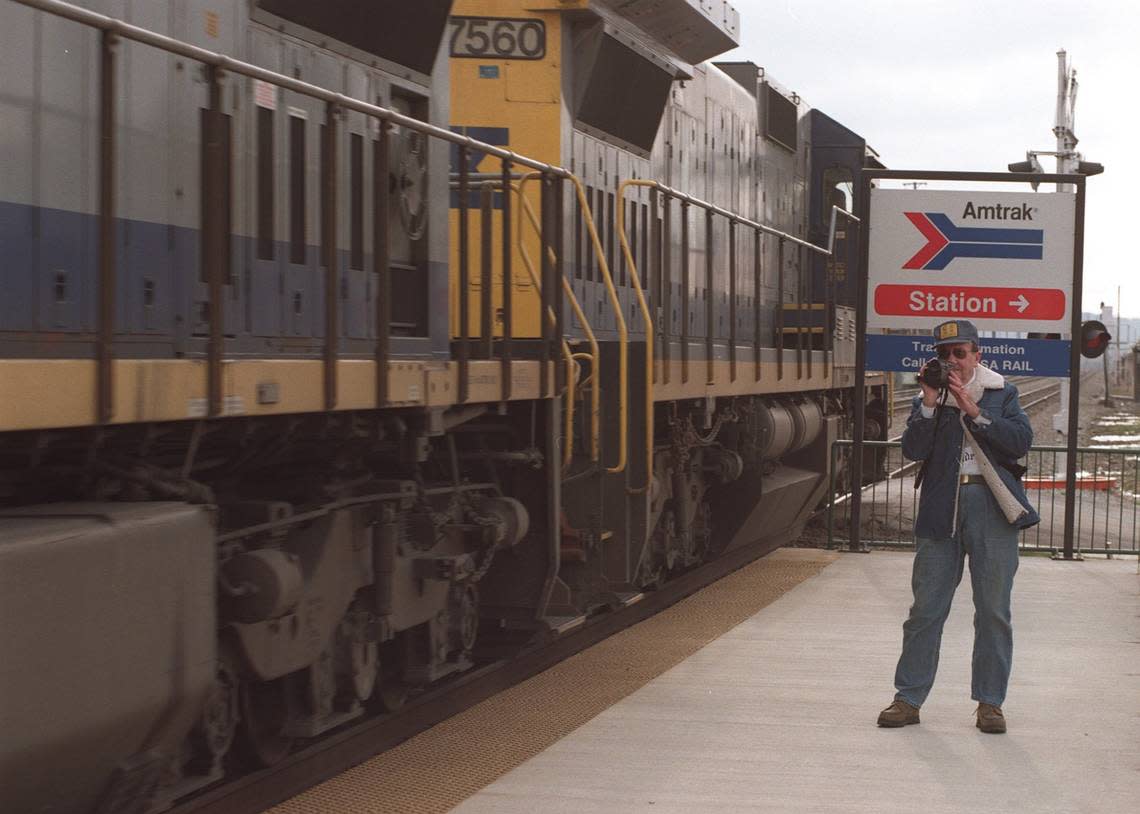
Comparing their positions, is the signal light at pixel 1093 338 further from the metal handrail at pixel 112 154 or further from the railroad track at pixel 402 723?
the metal handrail at pixel 112 154

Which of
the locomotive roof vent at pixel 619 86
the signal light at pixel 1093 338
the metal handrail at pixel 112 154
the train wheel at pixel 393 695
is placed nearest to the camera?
the metal handrail at pixel 112 154

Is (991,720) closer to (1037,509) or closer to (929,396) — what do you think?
(929,396)

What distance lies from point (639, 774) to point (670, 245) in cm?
572

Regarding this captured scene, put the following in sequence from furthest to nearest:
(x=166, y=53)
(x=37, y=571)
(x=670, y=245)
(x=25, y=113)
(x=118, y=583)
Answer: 1. (x=670, y=245)
2. (x=166, y=53)
3. (x=25, y=113)
4. (x=118, y=583)
5. (x=37, y=571)

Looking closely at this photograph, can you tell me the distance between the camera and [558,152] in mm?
9797

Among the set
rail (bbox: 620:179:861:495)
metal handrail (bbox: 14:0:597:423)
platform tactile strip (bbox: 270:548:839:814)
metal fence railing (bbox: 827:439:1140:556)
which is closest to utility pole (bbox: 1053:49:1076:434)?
metal fence railing (bbox: 827:439:1140:556)

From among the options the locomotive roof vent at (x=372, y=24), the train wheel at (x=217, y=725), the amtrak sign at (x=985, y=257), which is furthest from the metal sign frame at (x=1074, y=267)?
the train wheel at (x=217, y=725)

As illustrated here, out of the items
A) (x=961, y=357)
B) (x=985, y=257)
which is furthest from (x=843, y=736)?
(x=985, y=257)

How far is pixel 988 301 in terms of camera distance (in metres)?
12.3

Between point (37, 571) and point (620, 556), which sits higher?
point (37, 571)

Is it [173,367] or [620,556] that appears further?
[620,556]

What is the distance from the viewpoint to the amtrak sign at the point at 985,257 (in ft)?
40.4

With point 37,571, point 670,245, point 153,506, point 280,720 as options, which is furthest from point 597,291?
point 37,571

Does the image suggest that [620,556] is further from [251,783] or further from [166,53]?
[166,53]
